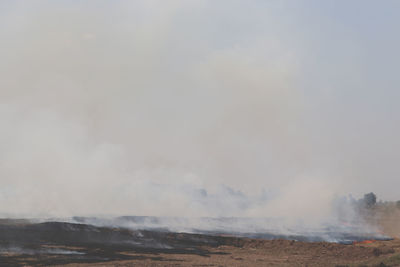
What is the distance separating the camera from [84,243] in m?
51.8

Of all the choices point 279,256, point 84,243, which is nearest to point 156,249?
point 84,243

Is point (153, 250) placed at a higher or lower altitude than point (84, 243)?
lower

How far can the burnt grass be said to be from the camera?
39344 millimetres

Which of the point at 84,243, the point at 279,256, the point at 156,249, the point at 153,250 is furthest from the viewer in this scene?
the point at 84,243

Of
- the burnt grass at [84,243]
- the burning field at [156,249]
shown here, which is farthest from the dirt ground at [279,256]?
the burnt grass at [84,243]

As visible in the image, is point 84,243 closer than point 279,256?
No

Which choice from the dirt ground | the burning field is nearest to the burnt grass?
the burning field

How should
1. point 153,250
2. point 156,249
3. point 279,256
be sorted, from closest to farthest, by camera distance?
1. point 153,250
2. point 156,249
3. point 279,256

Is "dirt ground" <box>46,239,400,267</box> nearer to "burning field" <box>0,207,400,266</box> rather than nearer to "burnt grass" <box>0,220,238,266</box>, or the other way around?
"burning field" <box>0,207,400,266</box>

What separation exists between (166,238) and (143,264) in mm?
22295

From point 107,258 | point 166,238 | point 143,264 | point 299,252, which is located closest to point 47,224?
point 166,238

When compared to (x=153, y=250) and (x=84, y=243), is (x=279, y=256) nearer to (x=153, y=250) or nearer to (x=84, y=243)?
(x=153, y=250)

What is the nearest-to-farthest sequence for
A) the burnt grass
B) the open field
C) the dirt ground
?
the burnt grass < the open field < the dirt ground

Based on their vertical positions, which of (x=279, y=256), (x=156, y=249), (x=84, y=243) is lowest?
(x=279, y=256)
